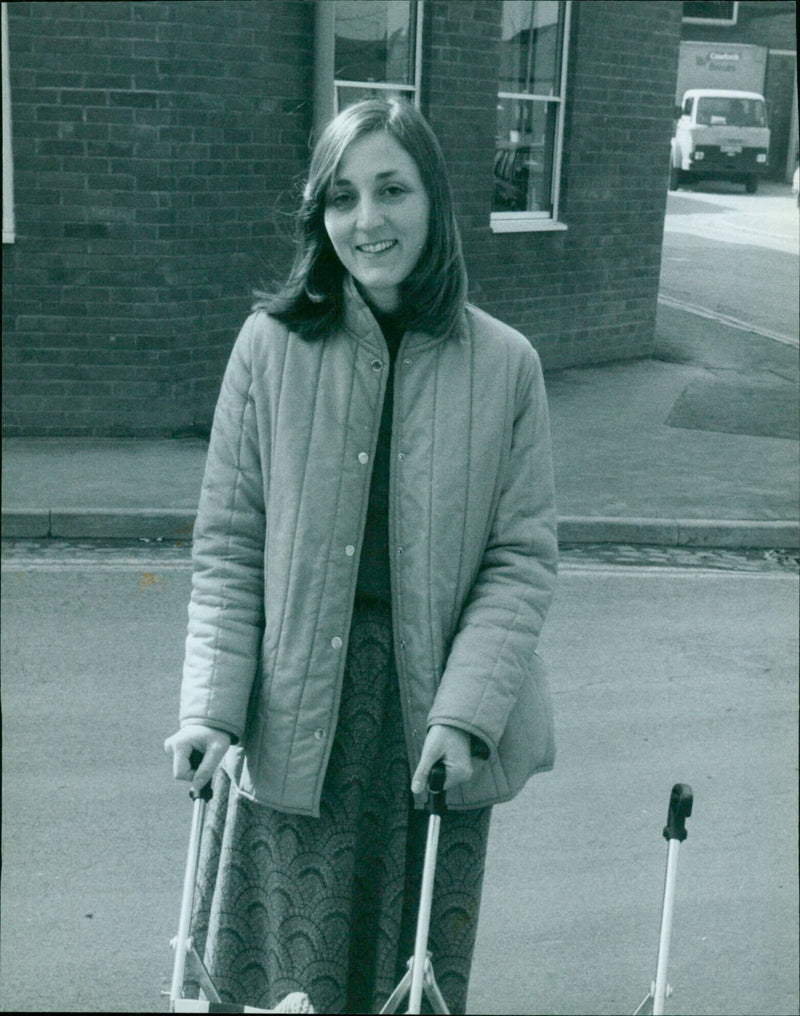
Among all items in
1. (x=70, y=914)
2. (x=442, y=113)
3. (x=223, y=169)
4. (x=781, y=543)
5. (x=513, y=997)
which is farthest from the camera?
(x=442, y=113)

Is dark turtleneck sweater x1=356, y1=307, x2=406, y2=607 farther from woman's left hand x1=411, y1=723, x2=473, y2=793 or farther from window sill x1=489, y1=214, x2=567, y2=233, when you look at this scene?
window sill x1=489, y1=214, x2=567, y2=233

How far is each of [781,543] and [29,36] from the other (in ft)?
17.5

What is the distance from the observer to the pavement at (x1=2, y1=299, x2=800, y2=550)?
7.64 metres

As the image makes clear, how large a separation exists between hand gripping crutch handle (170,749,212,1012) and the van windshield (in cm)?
2142

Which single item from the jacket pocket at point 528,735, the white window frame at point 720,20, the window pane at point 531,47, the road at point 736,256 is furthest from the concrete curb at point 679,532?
the white window frame at point 720,20

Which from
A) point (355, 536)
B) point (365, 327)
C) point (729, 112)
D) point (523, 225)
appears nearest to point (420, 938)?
point (355, 536)

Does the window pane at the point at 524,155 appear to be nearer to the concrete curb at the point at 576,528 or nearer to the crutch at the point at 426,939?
the concrete curb at the point at 576,528

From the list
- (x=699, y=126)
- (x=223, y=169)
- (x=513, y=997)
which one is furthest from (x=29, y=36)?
(x=699, y=126)

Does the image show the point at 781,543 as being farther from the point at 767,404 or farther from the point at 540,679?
the point at 540,679

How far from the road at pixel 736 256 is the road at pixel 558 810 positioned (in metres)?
9.20

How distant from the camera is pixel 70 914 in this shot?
3.73 m

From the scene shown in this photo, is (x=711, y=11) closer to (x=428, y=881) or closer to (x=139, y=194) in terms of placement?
(x=139, y=194)

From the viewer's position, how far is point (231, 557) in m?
2.23

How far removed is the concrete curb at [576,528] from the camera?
7469mm
